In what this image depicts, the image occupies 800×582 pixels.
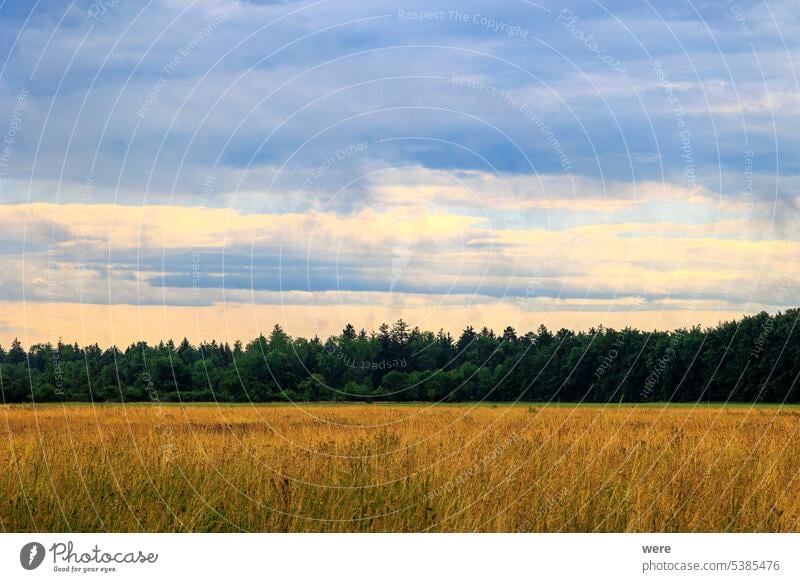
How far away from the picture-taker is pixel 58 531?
11.4 meters

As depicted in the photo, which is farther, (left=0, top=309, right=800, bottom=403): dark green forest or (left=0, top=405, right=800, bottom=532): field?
(left=0, top=309, right=800, bottom=403): dark green forest

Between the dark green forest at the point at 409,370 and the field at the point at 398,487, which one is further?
the dark green forest at the point at 409,370

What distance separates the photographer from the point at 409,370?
51719mm

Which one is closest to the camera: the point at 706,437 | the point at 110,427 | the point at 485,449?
the point at 485,449

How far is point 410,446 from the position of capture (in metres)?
14.8

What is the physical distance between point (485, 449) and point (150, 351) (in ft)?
140

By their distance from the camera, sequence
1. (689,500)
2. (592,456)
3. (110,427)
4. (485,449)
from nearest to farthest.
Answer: (689,500) < (592,456) < (485,449) < (110,427)

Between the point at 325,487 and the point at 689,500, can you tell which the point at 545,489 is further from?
the point at 325,487

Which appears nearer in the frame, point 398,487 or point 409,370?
point 398,487

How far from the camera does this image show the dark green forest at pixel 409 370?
4712 centimetres

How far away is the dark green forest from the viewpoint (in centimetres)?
4712

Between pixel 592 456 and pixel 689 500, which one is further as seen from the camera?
pixel 592 456

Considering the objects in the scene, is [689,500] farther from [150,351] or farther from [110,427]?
[150,351]
